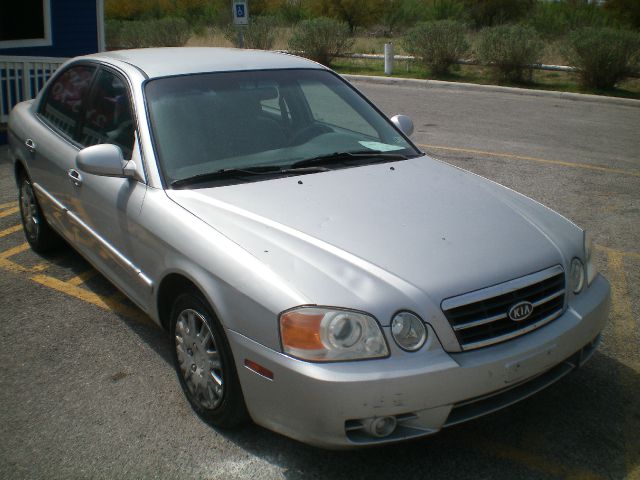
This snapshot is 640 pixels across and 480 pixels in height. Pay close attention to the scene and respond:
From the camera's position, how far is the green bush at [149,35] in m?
29.2

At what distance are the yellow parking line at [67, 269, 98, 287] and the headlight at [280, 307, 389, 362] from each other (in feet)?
9.49

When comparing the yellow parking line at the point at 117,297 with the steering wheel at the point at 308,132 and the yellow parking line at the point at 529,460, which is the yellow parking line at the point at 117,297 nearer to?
the steering wheel at the point at 308,132

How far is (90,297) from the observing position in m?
5.01

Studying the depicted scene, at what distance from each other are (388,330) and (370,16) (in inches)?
1461

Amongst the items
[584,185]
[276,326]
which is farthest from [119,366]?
[584,185]

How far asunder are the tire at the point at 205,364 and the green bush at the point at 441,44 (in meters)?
17.3

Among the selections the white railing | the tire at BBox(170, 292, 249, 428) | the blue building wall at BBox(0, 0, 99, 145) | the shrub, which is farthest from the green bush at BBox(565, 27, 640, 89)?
the shrub

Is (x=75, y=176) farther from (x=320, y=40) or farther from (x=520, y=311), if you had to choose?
(x=320, y=40)

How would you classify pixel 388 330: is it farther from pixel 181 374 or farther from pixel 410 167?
pixel 410 167

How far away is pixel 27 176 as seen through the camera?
5.57m

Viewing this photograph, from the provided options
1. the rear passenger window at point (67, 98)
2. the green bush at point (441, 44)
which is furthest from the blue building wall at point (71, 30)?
the rear passenger window at point (67, 98)

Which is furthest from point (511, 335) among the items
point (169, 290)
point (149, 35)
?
point (149, 35)

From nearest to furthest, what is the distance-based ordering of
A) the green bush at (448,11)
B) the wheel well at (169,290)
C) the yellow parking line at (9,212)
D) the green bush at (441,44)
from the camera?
the wheel well at (169,290) < the yellow parking line at (9,212) < the green bush at (441,44) < the green bush at (448,11)

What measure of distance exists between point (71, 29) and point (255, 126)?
1189 centimetres
